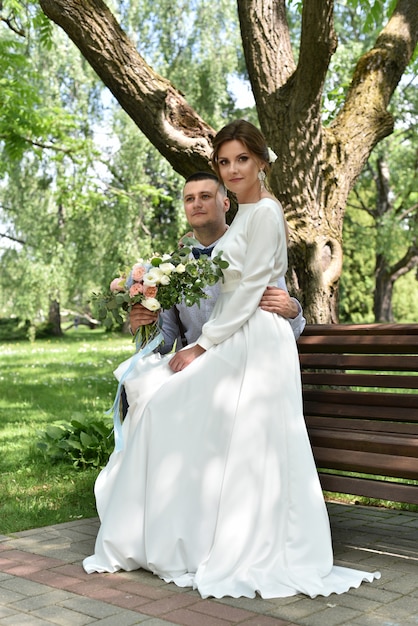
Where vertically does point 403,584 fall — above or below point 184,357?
below

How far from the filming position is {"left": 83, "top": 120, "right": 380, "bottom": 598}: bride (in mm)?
3871

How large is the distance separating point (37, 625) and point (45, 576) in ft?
2.28

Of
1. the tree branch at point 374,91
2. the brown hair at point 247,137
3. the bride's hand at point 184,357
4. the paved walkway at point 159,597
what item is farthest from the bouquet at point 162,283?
the tree branch at point 374,91

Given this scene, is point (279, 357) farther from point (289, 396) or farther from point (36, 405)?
point (36, 405)

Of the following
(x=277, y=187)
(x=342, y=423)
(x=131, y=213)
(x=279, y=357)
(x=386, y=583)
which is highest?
(x=131, y=213)

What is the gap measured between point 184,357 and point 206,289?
0.46 metres

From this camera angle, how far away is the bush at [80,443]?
21.5 ft

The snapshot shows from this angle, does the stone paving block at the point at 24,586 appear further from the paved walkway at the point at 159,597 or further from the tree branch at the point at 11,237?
the tree branch at the point at 11,237

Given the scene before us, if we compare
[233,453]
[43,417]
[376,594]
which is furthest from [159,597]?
[43,417]

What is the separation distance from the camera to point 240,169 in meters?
4.27

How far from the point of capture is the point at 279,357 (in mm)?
4133

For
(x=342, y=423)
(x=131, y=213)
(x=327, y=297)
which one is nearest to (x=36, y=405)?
(x=327, y=297)

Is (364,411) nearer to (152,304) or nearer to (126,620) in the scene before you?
(152,304)

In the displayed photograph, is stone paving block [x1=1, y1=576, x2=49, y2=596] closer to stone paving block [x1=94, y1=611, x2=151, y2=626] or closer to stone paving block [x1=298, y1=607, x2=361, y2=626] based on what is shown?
stone paving block [x1=94, y1=611, x2=151, y2=626]
